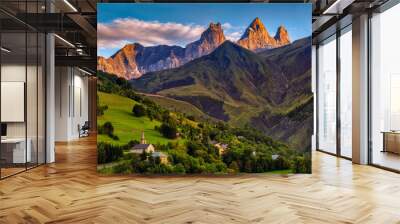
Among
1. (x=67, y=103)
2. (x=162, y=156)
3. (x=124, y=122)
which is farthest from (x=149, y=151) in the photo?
(x=67, y=103)

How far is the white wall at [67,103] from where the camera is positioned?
50.2 ft

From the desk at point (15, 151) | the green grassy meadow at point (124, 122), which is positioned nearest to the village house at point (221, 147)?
the green grassy meadow at point (124, 122)

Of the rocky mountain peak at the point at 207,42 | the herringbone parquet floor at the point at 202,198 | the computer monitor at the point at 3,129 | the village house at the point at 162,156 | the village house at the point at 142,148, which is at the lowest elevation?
the herringbone parquet floor at the point at 202,198

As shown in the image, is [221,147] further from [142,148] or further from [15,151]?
[15,151]

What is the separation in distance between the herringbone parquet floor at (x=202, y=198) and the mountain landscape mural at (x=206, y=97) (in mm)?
379

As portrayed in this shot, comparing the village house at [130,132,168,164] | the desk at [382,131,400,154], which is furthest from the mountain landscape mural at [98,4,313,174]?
the desk at [382,131,400,154]

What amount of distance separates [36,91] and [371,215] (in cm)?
622

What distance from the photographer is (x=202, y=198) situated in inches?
192

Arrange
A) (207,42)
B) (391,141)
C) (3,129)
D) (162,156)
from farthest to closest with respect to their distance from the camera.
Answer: (391,141)
(207,42)
(162,156)
(3,129)

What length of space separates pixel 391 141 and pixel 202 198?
4.30m

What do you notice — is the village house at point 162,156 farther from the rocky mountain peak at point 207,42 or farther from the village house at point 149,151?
the rocky mountain peak at point 207,42

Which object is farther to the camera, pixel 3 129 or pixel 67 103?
pixel 67 103

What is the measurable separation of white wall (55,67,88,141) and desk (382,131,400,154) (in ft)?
39.0

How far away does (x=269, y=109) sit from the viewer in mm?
6859
